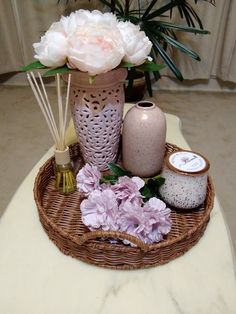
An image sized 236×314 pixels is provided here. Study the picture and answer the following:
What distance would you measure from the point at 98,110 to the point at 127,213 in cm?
25

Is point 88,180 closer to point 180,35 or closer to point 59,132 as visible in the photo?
point 59,132

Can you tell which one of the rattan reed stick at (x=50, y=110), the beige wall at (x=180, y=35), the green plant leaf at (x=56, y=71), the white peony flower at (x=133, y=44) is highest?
the white peony flower at (x=133, y=44)

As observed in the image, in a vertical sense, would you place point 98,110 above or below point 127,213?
above

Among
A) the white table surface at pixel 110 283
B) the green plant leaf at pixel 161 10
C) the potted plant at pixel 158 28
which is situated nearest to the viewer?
the white table surface at pixel 110 283

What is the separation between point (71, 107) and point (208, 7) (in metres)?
1.60

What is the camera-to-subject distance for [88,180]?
70 cm

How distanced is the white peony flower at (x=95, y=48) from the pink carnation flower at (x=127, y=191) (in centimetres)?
23

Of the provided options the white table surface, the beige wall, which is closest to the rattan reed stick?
the white table surface

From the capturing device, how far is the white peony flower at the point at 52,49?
24.4 inches

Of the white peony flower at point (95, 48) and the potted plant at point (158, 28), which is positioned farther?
the potted plant at point (158, 28)

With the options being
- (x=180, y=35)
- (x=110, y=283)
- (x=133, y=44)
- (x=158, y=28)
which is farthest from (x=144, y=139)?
(x=180, y=35)

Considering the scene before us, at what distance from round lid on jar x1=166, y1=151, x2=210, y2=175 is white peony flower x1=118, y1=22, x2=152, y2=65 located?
0.72 feet

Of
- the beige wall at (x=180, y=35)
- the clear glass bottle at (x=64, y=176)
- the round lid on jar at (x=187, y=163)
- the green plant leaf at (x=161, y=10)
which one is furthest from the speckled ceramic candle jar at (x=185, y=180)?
the beige wall at (x=180, y=35)

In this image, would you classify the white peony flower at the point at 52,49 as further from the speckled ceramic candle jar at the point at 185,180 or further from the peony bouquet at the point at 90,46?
the speckled ceramic candle jar at the point at 185,180
